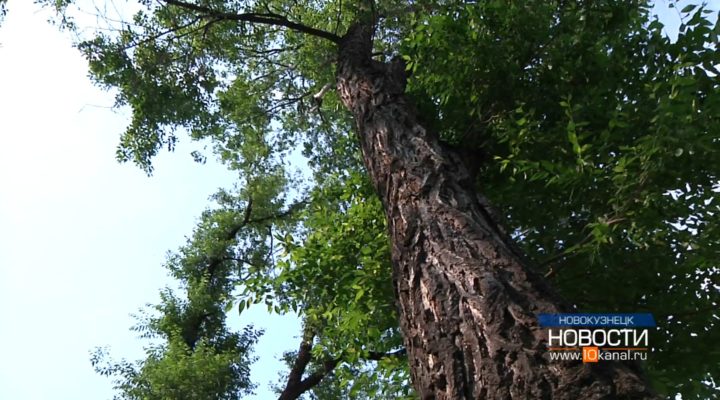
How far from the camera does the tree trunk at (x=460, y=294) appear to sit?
8.71ft

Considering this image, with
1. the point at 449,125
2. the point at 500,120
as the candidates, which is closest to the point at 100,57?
the point at 449,125

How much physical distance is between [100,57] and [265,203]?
7417mm

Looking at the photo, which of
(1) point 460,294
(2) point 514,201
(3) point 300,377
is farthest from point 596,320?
(3) point 300,377

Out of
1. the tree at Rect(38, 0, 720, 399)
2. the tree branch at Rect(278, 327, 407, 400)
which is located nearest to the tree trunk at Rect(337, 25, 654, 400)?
the tree at Rect(38, 0, 720, 399)

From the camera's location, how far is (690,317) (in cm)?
486

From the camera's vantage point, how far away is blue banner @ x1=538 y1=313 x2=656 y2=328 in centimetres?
299

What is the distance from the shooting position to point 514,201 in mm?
5578

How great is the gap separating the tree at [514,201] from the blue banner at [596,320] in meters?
0.09

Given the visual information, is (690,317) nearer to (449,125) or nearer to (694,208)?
(694,208)
